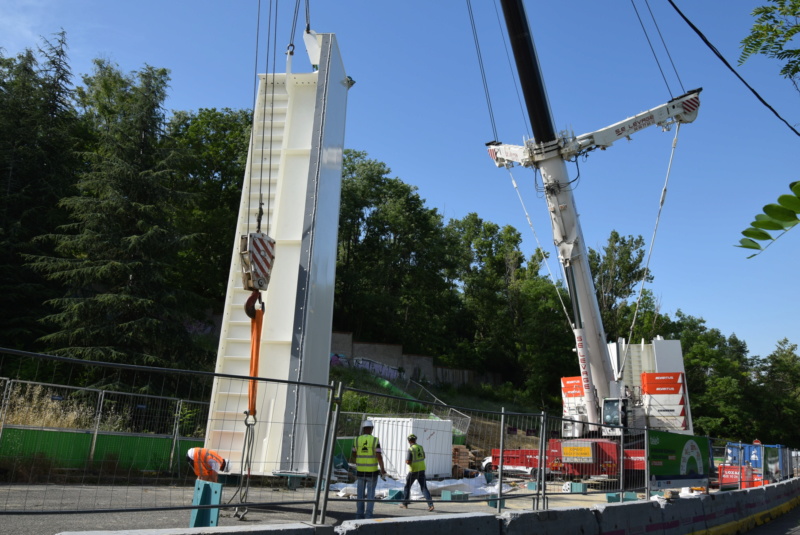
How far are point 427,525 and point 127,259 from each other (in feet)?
73.2

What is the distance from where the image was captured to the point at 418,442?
15.6 m

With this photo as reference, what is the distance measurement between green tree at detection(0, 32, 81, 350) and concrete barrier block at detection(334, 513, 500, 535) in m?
23.1

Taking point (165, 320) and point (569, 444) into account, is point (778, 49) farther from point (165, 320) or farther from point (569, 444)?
point (165, 320)

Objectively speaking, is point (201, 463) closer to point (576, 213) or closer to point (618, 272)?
point (576, 213)

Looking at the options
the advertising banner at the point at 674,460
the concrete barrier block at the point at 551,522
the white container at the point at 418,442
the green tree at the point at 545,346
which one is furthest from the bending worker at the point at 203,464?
the green tree at the point at 545,346

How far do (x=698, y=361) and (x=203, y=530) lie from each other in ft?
164

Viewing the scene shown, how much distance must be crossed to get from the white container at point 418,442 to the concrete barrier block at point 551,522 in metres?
7.41

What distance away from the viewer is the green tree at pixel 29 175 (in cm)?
2478

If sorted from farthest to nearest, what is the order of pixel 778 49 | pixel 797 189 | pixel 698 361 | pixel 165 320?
1. pixel 698 361
2. pixel 165 320
3. pixel 778 49
4. pixel 797 189

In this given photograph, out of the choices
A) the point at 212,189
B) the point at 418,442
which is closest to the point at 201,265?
the point at 212,189

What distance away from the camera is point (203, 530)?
13.1ft

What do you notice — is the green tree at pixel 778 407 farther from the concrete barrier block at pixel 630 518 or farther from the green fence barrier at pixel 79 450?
the green fence barrier at pixel 79 450

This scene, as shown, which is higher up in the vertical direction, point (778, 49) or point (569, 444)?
point (778, 49)

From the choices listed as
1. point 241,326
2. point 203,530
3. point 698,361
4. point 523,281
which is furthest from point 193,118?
point 203,530
